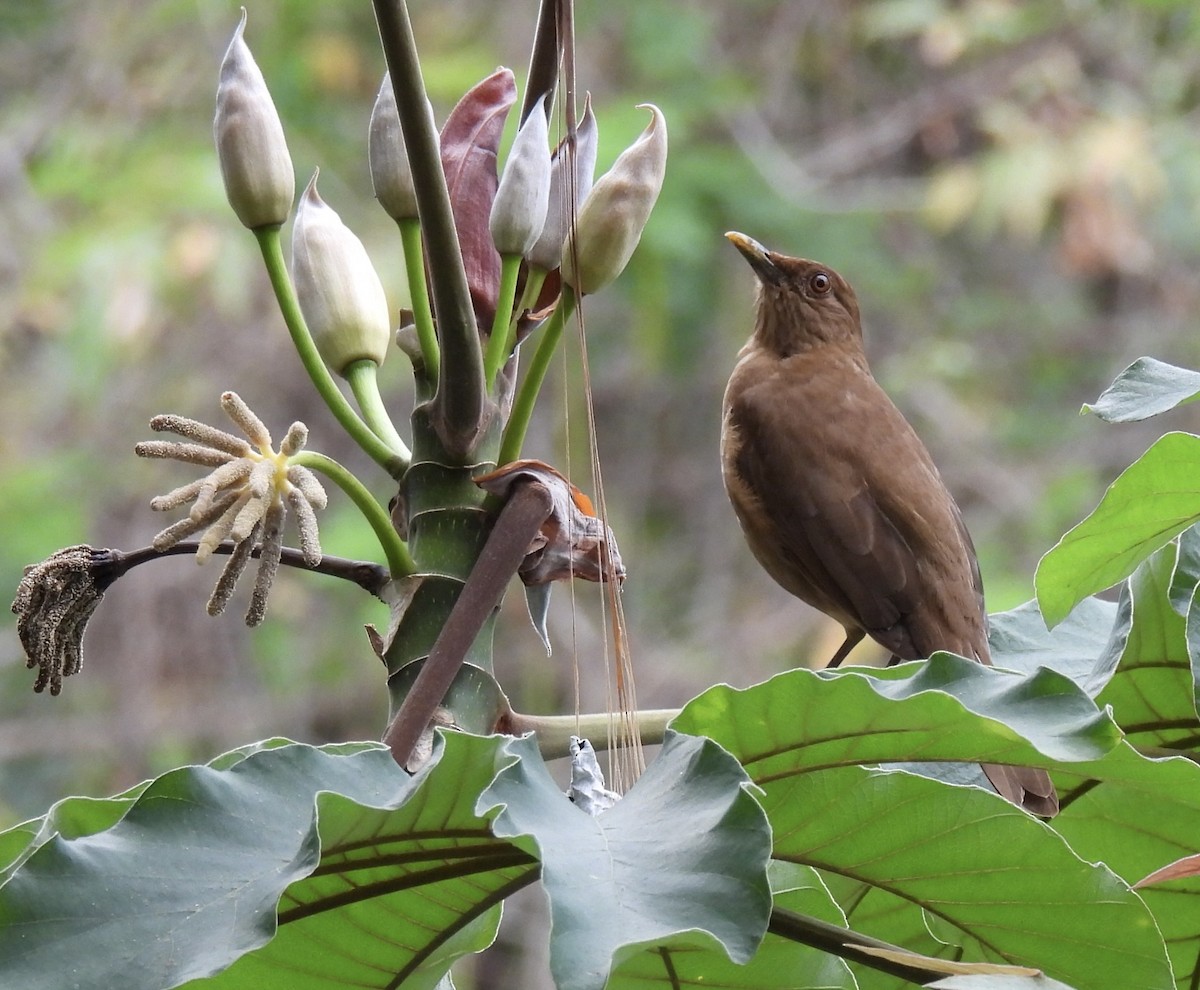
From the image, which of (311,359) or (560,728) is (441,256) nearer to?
(311,359)

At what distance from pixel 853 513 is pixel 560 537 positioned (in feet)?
4.68

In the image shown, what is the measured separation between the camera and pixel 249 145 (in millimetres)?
1199

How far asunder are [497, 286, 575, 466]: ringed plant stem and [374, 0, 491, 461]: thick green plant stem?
0.03 m

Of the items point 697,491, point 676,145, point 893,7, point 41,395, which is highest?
point 893,7

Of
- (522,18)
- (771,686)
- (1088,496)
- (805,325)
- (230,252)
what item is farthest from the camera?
(522,18)

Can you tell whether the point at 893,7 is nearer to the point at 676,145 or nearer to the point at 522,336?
the point at 676,145

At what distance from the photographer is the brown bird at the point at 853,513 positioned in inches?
98.3

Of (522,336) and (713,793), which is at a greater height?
(522,336)

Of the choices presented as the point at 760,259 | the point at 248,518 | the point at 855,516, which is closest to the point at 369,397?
the point at 248,518

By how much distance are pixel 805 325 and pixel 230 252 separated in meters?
2.96

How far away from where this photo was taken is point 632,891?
2.76 ft

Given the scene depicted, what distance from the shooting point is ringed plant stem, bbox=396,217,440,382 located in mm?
1192

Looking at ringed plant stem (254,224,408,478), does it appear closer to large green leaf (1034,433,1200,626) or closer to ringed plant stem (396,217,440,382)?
ringed plant stem (396,217,440,382)

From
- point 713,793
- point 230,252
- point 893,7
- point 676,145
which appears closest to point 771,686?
point 713,793
